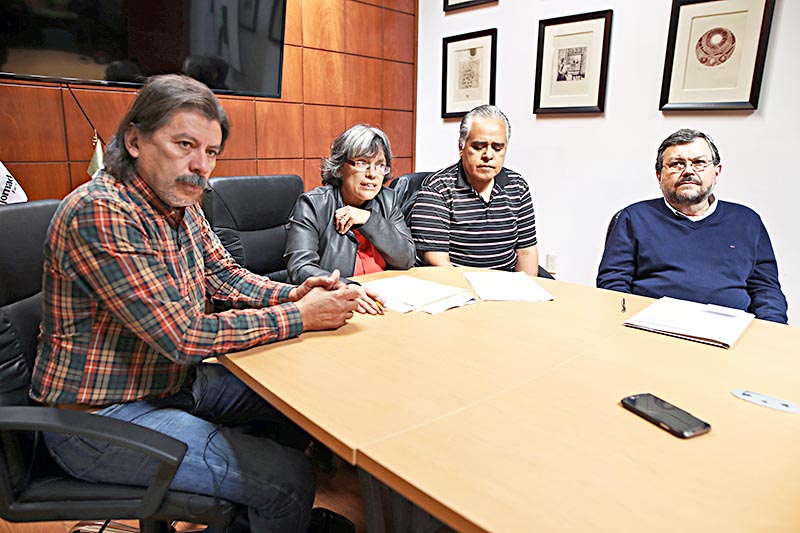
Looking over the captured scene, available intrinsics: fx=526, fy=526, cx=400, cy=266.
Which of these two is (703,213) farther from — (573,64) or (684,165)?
(573,64)

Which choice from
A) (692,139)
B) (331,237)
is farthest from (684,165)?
(331,237)

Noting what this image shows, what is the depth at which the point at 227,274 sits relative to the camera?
1.54m

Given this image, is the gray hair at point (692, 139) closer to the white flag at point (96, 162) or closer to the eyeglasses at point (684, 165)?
the eyeglasses at point (684, 165)

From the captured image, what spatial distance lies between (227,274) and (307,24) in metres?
2.46

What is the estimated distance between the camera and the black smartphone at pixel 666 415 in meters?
0.88

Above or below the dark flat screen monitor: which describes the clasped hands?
below

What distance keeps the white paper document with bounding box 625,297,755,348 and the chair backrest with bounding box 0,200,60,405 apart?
1.44 meters

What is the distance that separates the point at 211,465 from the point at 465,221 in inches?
58.9

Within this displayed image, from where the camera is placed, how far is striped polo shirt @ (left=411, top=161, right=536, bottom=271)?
2252 mm

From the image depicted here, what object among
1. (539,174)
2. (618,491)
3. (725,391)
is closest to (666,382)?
(725,391)

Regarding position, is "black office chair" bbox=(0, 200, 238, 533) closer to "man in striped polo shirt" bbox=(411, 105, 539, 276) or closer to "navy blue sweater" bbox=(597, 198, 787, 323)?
"man in striped polo shirt" bbox=(411, 105, 539, 276)

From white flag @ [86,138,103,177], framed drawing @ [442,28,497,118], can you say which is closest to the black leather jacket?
white flag @ [86,138,103,177]

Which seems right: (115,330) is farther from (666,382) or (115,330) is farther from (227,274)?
(666,382)

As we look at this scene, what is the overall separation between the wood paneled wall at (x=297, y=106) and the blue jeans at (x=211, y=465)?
185cm
